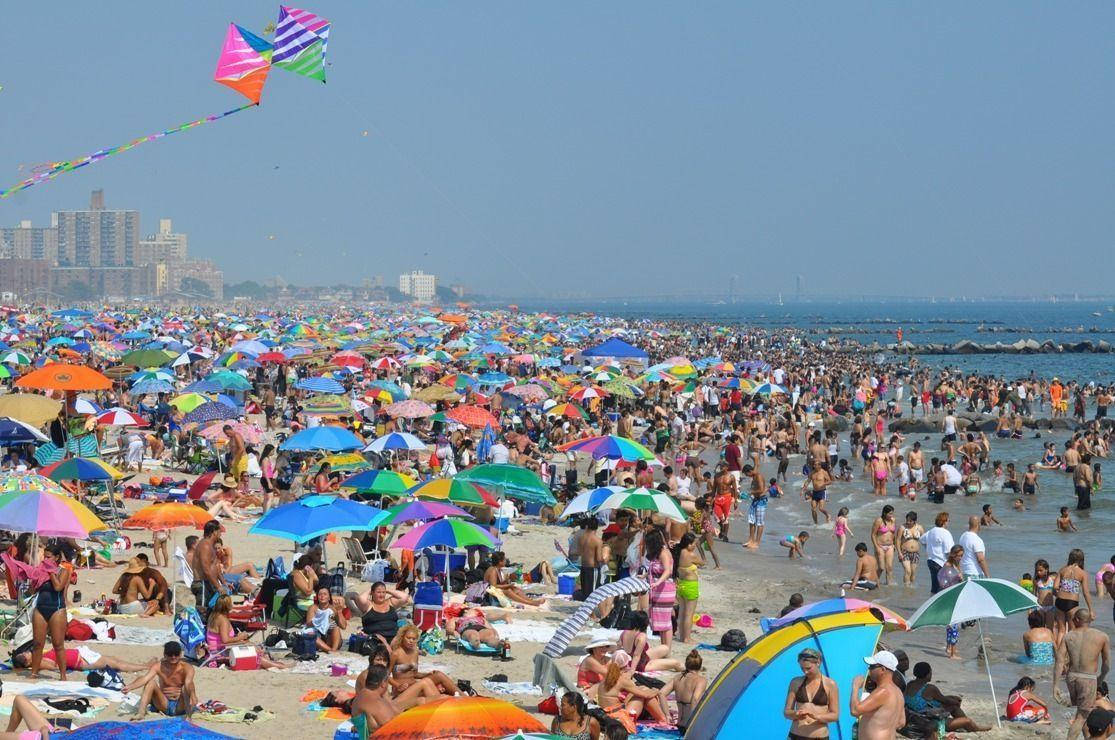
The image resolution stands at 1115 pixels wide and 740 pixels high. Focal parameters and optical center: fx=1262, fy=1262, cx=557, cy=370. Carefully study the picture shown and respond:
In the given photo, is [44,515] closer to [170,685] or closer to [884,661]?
[170,685]

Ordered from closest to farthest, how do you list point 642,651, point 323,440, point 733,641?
point 642,651 < point 733,641 < point 323,440

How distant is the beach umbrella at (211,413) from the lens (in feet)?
59.8

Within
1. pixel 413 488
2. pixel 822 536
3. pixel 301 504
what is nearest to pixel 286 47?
pixel 301 504

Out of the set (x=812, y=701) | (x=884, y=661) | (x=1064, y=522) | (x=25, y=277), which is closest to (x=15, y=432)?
(x=812, y=701)

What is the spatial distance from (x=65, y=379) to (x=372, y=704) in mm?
11391

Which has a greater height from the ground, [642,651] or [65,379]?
[65,379]

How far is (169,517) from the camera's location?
10.5 metres

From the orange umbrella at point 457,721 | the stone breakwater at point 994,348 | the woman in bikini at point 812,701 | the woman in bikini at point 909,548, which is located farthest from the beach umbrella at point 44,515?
the stone breakwater at point 994,348

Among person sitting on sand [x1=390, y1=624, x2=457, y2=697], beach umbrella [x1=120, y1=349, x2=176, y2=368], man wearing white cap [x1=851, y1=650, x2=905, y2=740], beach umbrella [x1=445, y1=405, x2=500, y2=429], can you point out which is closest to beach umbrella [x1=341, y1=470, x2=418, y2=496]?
person sitting on sand [x1=390, y1=624, x2=457, y2=697]

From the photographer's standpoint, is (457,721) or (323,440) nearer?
(457,721)

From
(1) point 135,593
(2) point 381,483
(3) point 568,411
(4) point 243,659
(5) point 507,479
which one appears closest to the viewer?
(4) point 243,659

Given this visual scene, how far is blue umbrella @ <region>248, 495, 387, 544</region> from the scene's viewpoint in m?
10.1

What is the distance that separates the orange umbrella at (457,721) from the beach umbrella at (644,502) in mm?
5989

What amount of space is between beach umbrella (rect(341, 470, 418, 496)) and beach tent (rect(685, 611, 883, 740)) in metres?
6.15
